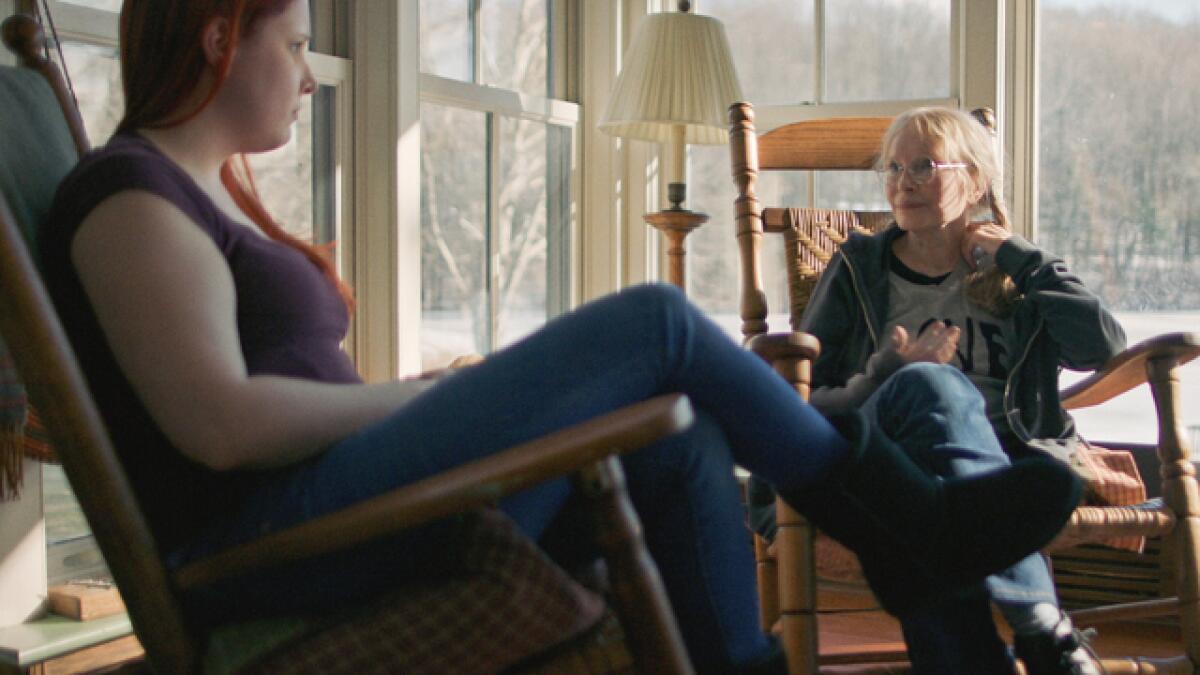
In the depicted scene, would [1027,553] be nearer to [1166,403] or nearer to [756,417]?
[756,417]

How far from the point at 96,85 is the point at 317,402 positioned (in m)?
1.10

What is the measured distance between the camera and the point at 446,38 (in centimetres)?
251

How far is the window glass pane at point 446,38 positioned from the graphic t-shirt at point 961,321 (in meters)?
1.08

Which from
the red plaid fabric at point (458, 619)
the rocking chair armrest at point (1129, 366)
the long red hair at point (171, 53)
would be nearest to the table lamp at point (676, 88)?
the rocking chair armrest at point (1129, 366)

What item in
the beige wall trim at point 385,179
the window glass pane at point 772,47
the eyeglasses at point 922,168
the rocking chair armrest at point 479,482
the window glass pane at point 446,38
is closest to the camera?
the rocking chair armrest at point 479,482

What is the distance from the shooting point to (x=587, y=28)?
9.58 ft

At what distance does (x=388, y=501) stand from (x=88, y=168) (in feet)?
1.38

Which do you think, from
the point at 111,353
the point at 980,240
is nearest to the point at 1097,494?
the point at 980,240

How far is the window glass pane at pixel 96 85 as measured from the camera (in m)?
1.81

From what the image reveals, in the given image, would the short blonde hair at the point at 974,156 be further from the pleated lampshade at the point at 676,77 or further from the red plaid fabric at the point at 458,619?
the red plaid fabric at the point at 458,619

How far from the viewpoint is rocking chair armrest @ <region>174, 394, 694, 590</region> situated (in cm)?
82

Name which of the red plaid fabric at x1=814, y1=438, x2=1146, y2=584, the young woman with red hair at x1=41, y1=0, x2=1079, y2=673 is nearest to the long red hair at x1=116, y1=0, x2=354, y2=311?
the young woman with red hair at x1=41, y1=0, x2=1079, y2=673

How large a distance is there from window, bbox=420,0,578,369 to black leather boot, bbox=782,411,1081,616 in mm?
1436

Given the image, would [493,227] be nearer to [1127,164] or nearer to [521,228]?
[521,228]
